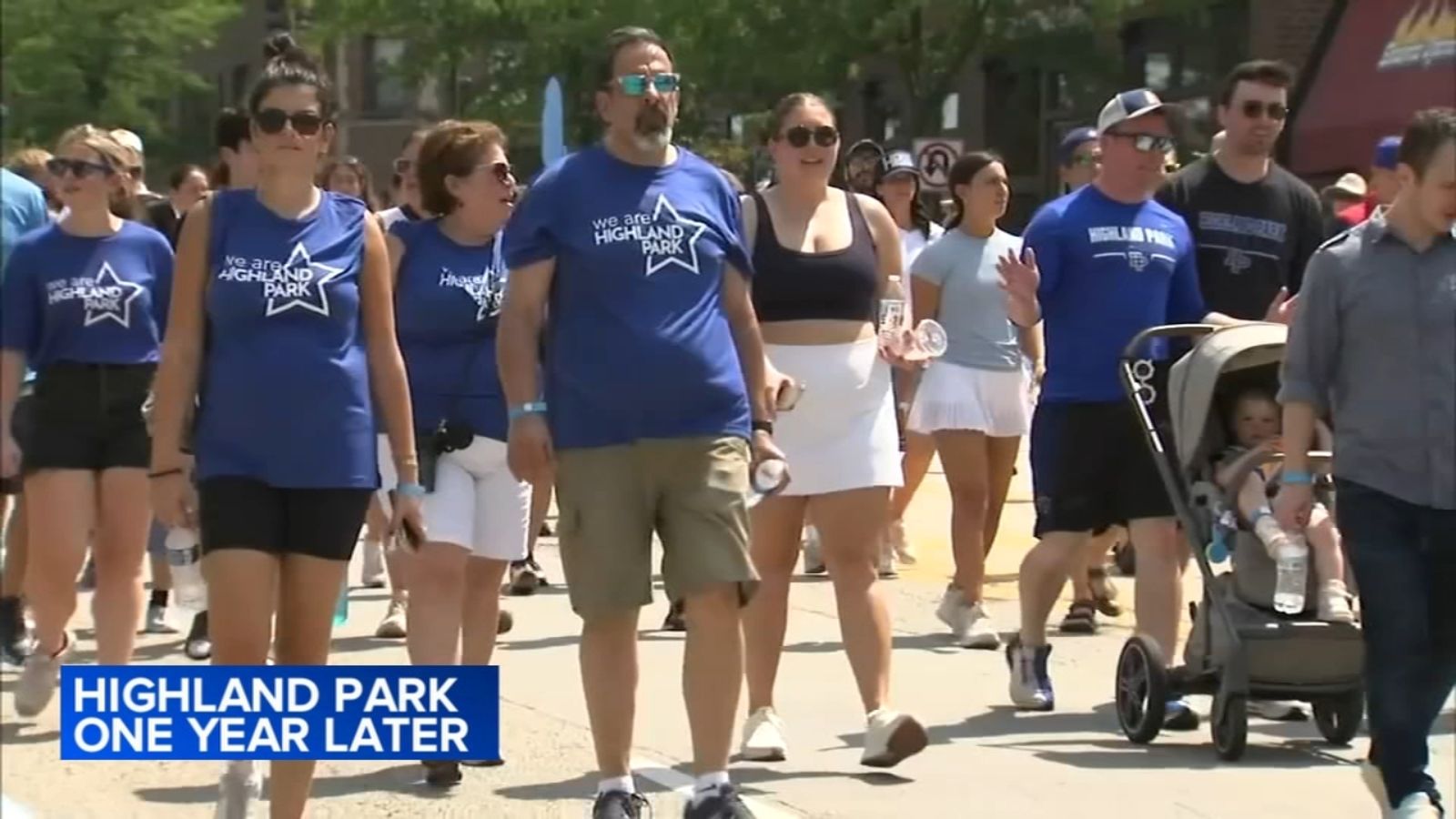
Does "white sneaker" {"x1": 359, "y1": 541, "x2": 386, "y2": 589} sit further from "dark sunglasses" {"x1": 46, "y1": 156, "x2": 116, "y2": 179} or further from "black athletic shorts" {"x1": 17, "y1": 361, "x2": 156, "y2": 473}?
"dark sunglasses" {"x1": 46, "y1": 156, "x2": 116, "y2": 179}

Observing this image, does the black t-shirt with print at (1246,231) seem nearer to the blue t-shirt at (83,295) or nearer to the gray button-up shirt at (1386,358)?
the gray button-up shirt at (1386,358)

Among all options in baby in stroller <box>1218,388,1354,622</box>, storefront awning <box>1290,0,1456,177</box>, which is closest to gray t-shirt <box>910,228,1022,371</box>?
baby in stroller <box>1218,388,1354,622</box>

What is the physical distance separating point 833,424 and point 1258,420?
1604mm

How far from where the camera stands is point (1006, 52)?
33.5m

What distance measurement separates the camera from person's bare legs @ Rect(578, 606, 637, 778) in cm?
705

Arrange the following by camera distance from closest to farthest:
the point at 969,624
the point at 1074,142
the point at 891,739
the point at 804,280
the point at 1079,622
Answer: the point at 891,739, the point at 804,280, the point at 969,624, the point at 1079,622, the point at 1074,142

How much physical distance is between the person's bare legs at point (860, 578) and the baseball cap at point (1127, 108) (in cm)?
173

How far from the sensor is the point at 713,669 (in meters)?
7.02

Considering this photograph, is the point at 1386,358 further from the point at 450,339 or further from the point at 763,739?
the point at 450,339

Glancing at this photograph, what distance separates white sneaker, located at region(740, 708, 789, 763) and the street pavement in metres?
0.05

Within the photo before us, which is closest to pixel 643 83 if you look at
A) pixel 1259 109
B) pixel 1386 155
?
pixel 1259 109

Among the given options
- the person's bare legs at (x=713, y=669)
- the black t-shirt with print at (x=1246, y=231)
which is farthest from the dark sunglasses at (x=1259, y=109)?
the person's bare legs at (x=713, y=669)

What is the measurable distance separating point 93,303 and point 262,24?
5309 cm

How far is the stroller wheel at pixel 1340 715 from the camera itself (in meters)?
8.66
